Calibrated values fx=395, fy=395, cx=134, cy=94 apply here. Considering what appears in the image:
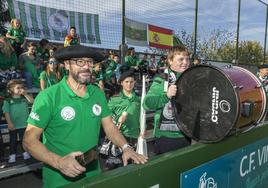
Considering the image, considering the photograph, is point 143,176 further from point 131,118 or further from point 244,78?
point 131,118

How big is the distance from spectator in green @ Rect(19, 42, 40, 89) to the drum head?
521 cm

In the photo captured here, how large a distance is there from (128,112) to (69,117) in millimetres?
2472

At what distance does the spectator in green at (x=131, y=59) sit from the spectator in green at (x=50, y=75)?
8.56 ft

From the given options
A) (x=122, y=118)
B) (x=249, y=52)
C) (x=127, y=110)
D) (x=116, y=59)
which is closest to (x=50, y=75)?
(x=116, y=59)

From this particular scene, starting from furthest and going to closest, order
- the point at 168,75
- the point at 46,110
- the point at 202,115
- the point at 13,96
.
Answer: the point at 13,96, the point at 168,75, the point at 202,115, the point at 46,110

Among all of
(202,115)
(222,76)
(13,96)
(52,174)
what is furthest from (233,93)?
(13,96)

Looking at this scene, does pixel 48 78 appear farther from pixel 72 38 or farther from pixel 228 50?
pixel 228 50

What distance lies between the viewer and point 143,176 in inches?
85.7

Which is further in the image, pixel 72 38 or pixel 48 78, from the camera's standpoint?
pixel 72 38

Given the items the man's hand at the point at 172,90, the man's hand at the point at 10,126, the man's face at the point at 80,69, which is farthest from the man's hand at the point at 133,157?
the man's hand at the point at 10,126

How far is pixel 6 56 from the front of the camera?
7.46 m

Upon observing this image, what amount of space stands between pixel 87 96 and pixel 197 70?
921 mm

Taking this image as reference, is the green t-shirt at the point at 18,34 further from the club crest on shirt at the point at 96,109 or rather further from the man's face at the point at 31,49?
the club crest on shirt at the point at 96,109

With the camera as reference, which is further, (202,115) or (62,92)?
(202,115)
